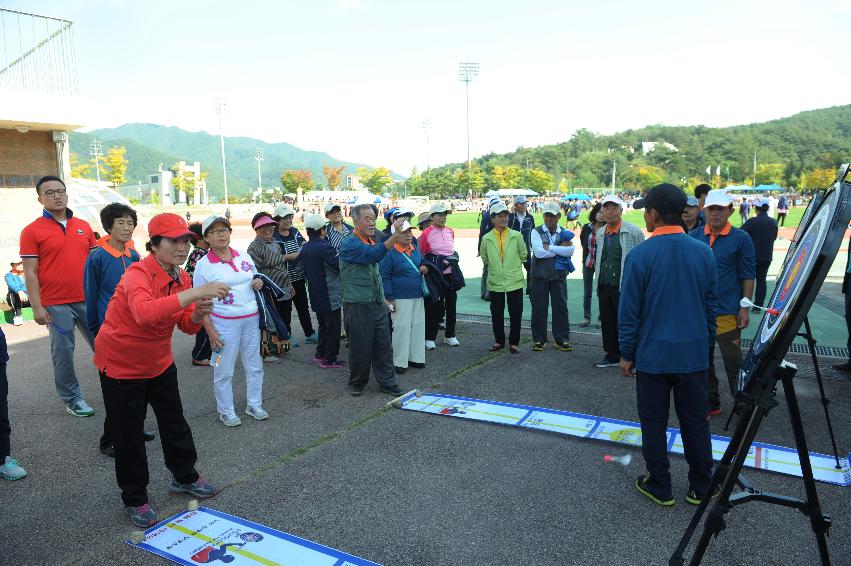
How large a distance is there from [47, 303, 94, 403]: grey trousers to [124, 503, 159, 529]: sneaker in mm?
2247

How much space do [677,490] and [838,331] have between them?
20.2 feet

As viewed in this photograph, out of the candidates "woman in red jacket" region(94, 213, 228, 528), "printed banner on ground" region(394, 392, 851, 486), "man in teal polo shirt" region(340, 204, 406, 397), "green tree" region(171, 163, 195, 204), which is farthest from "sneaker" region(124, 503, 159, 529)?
"green tree" region(171, 163, 195, 204)

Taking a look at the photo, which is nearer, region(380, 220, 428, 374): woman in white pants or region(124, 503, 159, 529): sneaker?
region(124, 503, 159, 529): sneaker

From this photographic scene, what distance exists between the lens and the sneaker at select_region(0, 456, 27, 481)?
168 inches

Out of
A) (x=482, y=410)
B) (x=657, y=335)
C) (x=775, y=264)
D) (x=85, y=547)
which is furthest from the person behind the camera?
(x=775, y=264)

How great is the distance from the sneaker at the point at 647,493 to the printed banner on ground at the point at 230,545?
188 cm

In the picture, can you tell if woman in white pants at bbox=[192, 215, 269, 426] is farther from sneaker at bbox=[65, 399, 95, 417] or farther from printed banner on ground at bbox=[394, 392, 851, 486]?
printed banner on ground at bbox=[394, 392, 851, 486]

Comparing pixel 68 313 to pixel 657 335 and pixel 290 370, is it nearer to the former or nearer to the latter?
pixel 290 370

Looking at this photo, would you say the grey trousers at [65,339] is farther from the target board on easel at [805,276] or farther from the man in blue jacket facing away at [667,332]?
the target board on easel at [805,276]

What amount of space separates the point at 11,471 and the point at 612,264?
20.1 ft

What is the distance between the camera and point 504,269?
24.6 ft

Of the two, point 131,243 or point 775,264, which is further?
point 775,264

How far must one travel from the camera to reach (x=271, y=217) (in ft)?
25.2

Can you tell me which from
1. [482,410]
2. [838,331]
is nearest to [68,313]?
[482,410]
